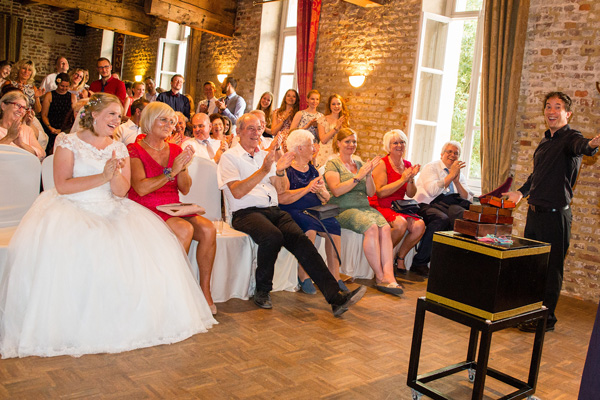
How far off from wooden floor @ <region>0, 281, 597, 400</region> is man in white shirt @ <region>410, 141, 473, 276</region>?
55.3 inches

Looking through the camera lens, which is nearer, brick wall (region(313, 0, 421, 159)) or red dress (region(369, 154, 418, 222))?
red dress (region(369, 154, 418, 222))

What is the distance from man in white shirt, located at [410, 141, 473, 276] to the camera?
5.61 metres

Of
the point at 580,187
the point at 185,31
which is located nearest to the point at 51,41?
the point at 185,31

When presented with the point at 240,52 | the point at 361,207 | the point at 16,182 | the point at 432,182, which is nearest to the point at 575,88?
the point at 432,182

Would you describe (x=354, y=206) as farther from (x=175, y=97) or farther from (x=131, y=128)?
(x=175, y=97)

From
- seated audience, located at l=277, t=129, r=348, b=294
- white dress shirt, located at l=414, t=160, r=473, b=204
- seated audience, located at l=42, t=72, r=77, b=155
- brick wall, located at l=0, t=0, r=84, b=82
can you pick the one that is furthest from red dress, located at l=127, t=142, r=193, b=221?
brick wall, located at l=0, t=0, r=84, b=82

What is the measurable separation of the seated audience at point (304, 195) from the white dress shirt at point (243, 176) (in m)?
0.15

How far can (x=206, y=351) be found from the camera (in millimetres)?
3137

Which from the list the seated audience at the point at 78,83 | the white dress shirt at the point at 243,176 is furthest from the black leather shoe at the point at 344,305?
the seated audience at the point at 78,83

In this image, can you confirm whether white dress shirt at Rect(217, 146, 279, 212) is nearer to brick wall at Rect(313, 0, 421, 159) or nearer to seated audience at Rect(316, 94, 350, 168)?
seated audience at Rect(316, 94, 350, 168)

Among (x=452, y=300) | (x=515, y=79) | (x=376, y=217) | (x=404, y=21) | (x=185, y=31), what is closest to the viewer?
(x=452, y=300)

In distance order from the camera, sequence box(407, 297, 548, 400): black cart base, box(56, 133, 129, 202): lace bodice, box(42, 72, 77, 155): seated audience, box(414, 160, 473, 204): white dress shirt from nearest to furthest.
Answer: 1. box(407, 297, 548, 400): black cart base
2. box(56, 133, 129, 202): lace bodice
3. box(414, 160, 473, 204): white dress shirt
4. box(42, 72, 77, 155): seated audience

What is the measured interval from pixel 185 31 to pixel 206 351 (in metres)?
10.4

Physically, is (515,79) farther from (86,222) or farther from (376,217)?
(86,222)
